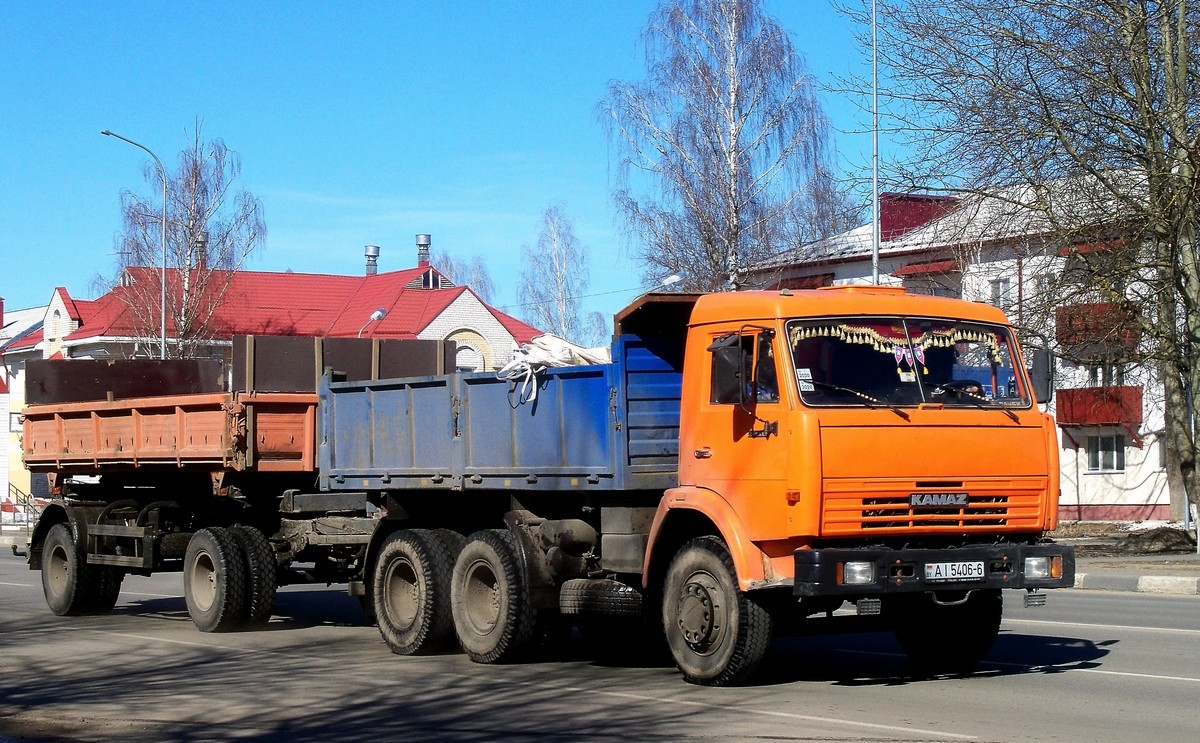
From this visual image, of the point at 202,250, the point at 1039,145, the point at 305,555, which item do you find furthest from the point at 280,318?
the point at 305,555

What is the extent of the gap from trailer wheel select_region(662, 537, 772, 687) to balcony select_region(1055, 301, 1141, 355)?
1584cm

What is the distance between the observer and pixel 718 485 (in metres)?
9.95

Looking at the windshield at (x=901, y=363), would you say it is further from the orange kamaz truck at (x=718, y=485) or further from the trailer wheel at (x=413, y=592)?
the trailer wheel at (x=413, y=592)

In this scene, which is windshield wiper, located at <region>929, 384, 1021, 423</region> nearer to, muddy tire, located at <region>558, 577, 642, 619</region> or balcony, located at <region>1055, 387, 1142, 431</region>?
muddy tire, located at <region>558, 577, 642, 619</region>

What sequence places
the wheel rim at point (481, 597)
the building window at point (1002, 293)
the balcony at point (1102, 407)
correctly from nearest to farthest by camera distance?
1. the wheel rim at point (481, 597)
2. the building window at point (1002, 293)
3. the balcony at point (1102, 407)

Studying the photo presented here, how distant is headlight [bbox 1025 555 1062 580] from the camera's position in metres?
9.81

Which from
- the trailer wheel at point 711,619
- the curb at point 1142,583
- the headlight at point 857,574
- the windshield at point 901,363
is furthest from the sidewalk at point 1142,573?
the headlight at point 857,574

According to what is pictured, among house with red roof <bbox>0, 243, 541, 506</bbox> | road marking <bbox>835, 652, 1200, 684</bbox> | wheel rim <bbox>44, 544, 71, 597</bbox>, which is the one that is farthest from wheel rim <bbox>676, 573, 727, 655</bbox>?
house with red roof <bbox>0, 243, 541, 506</bbox>

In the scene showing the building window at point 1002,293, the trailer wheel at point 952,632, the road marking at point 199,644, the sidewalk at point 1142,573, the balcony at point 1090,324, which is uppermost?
the building window at point 1002,293

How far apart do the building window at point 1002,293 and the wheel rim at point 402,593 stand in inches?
406

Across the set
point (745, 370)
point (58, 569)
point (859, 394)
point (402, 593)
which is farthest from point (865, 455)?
point (58, 569)

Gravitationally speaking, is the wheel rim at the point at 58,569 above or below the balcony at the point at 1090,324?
below

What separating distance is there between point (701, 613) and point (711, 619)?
0.11 m

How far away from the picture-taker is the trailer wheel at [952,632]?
10.5 m
